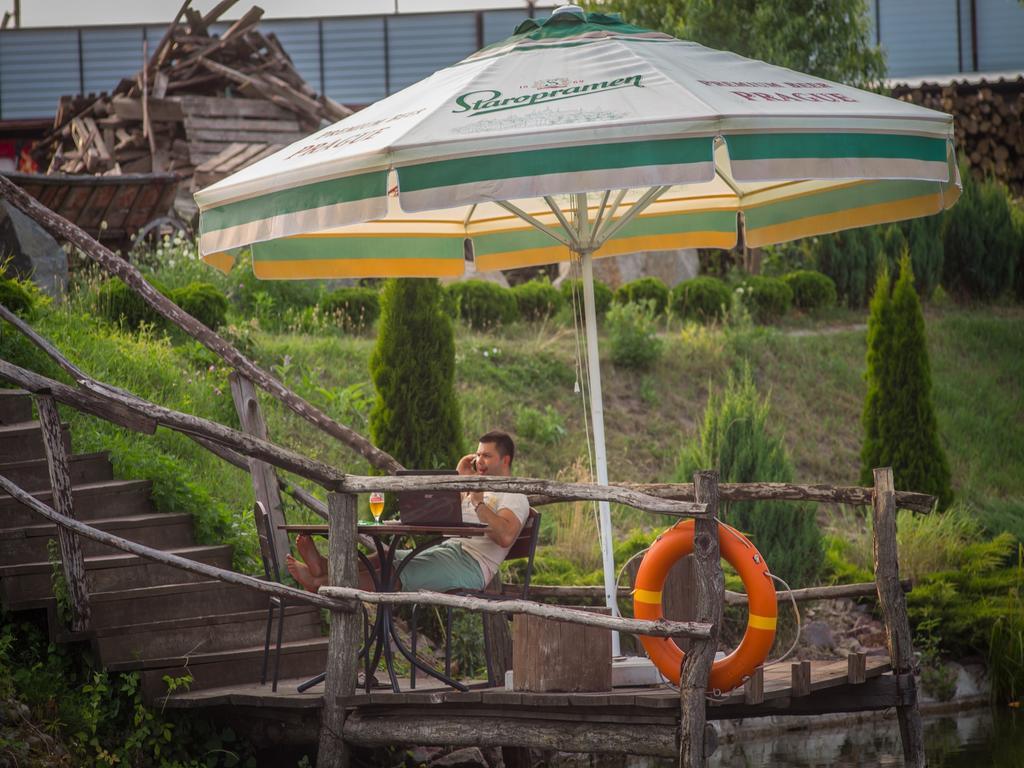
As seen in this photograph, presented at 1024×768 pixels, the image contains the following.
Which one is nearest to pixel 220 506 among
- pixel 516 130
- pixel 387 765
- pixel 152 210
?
pixel 387 765

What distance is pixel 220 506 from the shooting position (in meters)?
8.20

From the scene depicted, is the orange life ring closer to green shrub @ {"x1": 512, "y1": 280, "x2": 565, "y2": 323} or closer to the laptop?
the laptop

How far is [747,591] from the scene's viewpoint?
18.0 ft

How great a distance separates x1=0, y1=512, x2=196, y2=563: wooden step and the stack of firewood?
1557 cm

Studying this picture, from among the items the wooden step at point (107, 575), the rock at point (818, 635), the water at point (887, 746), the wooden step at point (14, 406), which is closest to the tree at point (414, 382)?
the rock at point (818, 635)

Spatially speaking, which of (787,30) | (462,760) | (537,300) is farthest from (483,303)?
(462,760)

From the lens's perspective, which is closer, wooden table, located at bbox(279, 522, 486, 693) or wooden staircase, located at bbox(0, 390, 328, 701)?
wooden table, located at bbox(279, 522, 486, 693)

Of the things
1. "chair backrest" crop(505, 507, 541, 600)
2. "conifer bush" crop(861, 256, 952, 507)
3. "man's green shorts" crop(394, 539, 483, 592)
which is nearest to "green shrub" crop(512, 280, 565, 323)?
"conifer bush" crop(861, 256, 952, 507)

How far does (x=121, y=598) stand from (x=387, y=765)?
5.22 ft

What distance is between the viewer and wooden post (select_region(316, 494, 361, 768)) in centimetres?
Answer: 576

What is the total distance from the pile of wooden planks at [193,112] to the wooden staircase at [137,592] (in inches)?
436

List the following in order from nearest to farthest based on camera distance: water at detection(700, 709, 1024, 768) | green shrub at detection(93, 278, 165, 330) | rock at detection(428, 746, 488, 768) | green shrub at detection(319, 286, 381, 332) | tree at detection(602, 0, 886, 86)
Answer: rock at detection(428, 746, 488, 768) → water at detection(700, 709, 1024, 768) → green shrub at detection(93, 278, 165, 330) → green shrub at detection(319, 286, 381, 332) → tree at detection(602, 0, 886, 86)

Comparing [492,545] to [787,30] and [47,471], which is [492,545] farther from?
[787,30]

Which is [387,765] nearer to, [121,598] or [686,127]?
[121,598]
